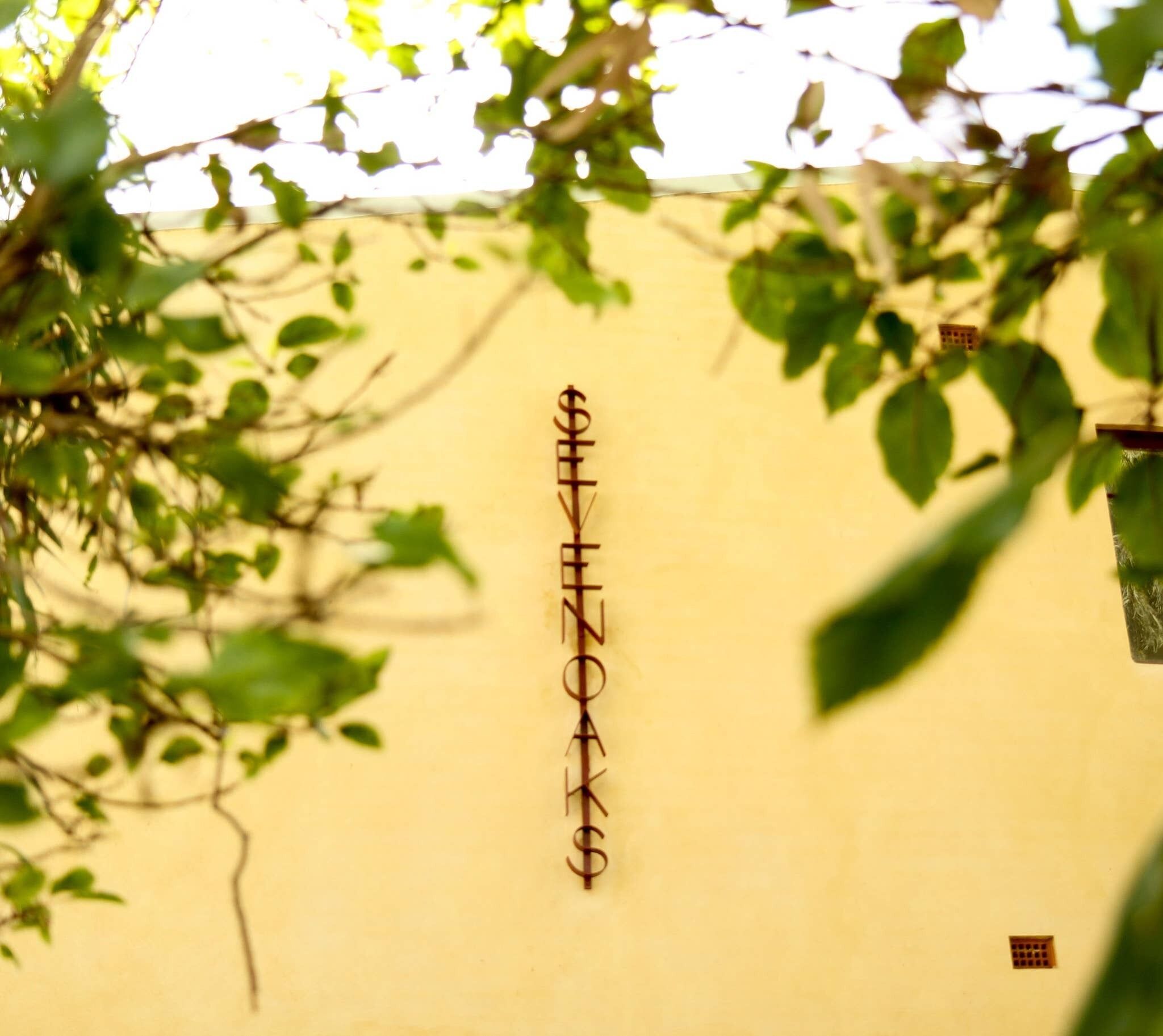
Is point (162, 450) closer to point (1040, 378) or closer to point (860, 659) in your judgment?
point (1040, 378)

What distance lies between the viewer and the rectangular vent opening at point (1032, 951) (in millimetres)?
4355

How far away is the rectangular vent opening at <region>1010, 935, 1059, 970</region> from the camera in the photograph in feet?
14.3

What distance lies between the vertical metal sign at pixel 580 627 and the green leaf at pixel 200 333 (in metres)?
3.56

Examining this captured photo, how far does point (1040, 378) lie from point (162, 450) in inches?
29.6

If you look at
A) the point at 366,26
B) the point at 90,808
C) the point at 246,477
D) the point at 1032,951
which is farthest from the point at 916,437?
the point at 1032,951

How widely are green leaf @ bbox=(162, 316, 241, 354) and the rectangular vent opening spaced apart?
13.8ft

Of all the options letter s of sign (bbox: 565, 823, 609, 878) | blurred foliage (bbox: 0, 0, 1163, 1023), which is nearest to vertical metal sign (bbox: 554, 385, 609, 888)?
letter s of sign (bbox: 565, 823, 609, 878)

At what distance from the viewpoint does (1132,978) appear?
0.20 m

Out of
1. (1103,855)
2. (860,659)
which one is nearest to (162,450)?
(860,659)

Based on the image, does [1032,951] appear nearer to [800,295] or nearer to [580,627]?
[580,627]

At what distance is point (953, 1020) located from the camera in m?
4.25

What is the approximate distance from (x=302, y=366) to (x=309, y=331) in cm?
45

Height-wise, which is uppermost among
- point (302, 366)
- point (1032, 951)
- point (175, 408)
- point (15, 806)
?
point (302, 366)

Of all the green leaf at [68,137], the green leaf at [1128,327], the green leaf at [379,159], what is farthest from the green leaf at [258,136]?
the green leaf at [1128,327]
